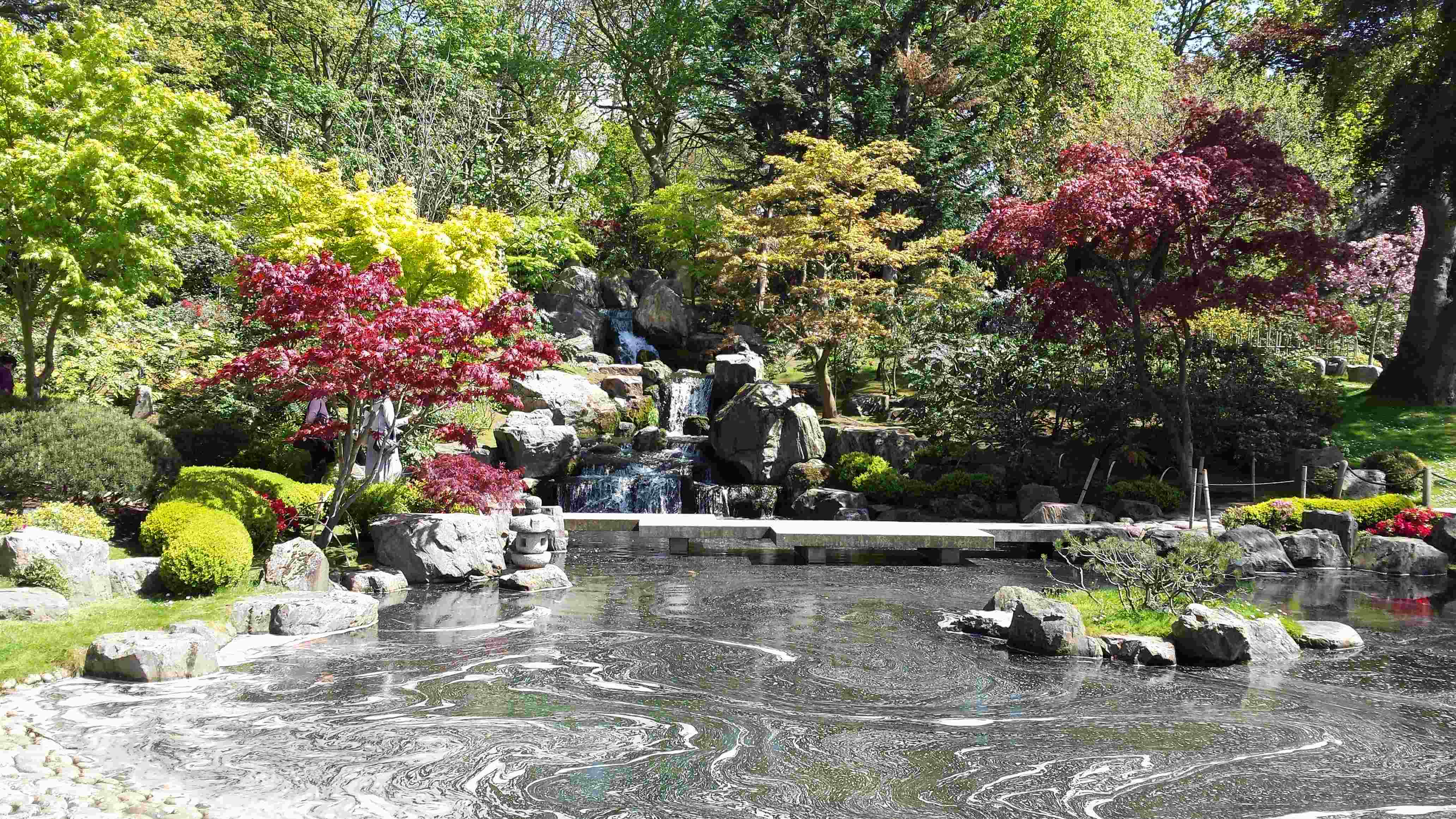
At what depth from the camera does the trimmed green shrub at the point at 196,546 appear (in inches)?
381

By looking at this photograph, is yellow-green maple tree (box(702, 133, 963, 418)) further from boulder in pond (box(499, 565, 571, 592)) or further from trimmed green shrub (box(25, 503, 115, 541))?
trimmed green shrub (box(25, 503, 115, 541))

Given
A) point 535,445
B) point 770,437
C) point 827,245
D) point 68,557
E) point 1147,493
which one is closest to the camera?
point 68,557

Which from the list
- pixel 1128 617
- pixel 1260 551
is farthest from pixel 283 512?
pixel 1260 551

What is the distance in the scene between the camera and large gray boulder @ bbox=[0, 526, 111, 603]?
8.87 metres

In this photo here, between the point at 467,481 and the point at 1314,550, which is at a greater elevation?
the point at 467,481

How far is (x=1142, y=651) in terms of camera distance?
29.1 ft

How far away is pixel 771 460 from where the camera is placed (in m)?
19.1

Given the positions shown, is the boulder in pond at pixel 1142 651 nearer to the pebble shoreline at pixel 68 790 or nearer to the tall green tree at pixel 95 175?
the pebble shoreline at pixel 68 790

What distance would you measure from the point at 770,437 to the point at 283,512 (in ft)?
31.6

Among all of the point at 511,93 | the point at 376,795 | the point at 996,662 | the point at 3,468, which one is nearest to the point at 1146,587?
the point at 996,662

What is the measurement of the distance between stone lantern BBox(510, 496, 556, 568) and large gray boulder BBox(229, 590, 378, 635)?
2.97 meters

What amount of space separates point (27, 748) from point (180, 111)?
868cm

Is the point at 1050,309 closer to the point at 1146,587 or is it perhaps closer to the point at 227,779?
the point at 1146,587

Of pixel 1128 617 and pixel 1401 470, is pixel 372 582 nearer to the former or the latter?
pixel 1128 617
